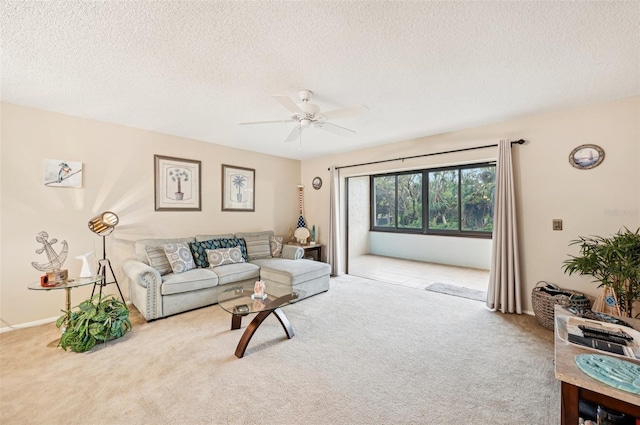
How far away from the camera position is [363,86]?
244 centimetres

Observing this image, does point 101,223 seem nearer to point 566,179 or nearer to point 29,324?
point 29,324

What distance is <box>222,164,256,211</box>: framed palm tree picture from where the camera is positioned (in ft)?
15.3

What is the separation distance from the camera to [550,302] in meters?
2.78

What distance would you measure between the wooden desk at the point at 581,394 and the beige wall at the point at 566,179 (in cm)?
230

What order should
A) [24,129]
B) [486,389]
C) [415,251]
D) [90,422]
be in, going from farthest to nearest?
[415,251] < [24,129] < [486,389] < [90,422]

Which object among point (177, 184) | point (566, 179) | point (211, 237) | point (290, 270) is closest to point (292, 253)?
point (290, 270)

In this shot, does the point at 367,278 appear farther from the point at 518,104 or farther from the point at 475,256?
the point at 518,104

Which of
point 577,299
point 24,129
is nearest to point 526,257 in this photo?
point 577,299

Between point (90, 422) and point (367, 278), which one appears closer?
point (90, 422)

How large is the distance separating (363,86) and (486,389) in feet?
8.49

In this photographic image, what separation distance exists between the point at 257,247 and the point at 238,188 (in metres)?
1.15

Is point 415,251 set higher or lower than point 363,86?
lower

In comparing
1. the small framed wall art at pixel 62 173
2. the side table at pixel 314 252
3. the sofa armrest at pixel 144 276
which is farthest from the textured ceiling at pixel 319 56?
the side table at pixel 314 252

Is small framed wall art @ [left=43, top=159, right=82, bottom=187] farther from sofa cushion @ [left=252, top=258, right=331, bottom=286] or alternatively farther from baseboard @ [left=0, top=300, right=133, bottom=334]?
sofa cushion @ [left=252, top=258, right=331, bottom=286]
